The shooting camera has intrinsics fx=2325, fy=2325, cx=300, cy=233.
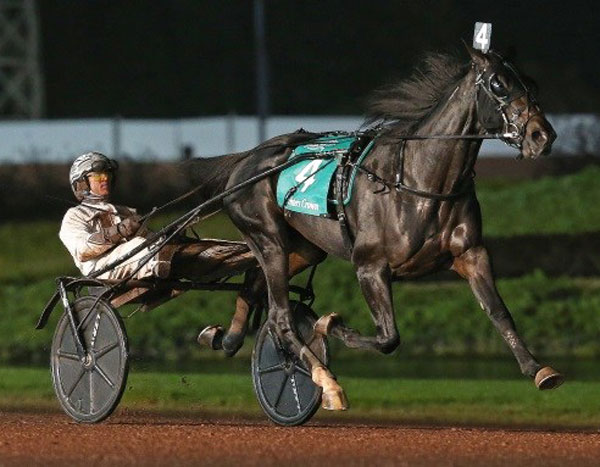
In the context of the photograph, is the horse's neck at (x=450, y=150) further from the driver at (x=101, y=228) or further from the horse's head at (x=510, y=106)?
the driver at (x=101, y=228)

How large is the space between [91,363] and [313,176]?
1567 millimetres

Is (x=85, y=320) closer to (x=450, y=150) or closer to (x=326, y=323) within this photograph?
(x=326, y=323)

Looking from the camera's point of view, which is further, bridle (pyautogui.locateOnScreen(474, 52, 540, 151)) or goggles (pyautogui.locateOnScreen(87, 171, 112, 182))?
goggles (pyautogui.locateOnScreen(87, 171, 112, 182))

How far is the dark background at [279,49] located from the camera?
90.9 ft

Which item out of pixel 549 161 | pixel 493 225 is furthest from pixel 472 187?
pixel 549 161

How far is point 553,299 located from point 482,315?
805 millimetres

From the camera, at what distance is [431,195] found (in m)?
11.1

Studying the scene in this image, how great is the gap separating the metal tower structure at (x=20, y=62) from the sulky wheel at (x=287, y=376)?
17.1 metres

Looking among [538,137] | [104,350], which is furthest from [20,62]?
[538,137]

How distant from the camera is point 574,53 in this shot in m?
27.8

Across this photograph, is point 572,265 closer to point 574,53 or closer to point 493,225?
point 493,225

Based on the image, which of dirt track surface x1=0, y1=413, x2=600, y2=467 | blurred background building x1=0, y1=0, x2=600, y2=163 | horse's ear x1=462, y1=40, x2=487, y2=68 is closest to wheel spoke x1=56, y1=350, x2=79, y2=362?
dirt track surface x1=0, y1=413, x2=600, y2=467

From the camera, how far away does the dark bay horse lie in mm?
10953

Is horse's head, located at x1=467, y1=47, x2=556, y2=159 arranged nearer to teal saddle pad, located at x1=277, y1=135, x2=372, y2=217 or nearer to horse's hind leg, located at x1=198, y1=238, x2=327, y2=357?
teal saddle pad, located at x1=277, y1=135, x2=372, y2=217
